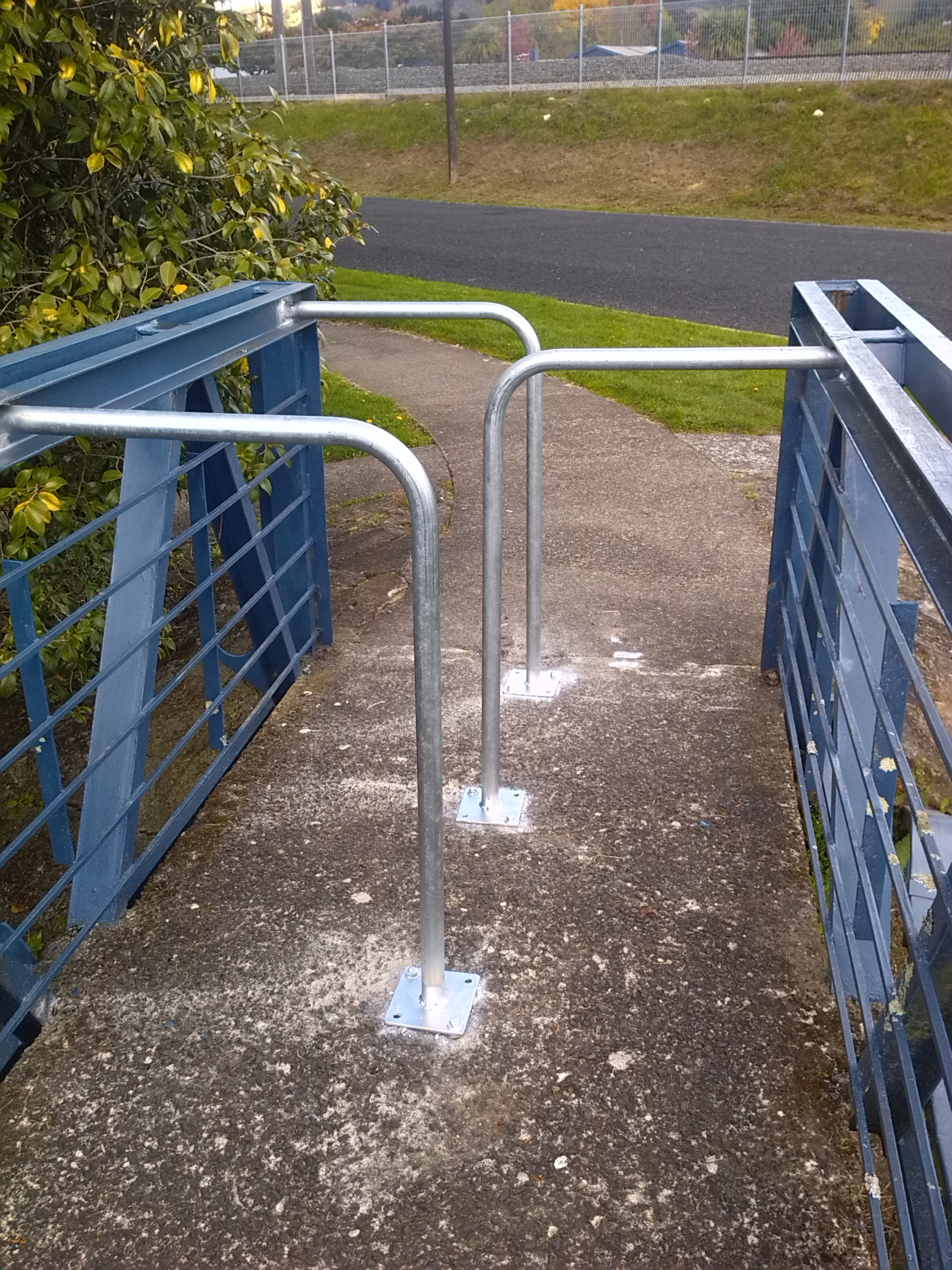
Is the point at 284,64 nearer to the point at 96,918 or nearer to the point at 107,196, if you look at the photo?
the point at 107,196

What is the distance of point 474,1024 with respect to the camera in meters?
2.23

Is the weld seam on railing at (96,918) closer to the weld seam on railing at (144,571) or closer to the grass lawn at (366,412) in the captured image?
the weld seam on railing at (144,571)

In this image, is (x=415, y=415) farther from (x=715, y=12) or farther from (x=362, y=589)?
(x=715, y=12)

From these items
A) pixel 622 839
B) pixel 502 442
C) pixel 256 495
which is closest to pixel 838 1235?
pixel 622 839

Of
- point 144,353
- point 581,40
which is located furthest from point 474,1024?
point 581,40

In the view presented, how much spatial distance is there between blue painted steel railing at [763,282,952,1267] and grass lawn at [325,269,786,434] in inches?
104

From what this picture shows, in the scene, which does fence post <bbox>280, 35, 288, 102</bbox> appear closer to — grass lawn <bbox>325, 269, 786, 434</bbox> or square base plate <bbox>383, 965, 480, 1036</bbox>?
grass lawn <bbox>325, 269, 786, 434</bbox>

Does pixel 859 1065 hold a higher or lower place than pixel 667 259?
higher

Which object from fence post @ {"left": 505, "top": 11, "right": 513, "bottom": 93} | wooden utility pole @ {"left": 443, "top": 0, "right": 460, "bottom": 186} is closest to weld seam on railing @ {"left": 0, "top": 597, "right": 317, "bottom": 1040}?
wooden utility pole @ {"left": 443, "top": 0, "right": 460, "bottom": 186}

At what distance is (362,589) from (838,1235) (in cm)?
302

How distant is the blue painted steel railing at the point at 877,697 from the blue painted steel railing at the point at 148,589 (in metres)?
1.38

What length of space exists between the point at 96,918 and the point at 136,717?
17.1 inches

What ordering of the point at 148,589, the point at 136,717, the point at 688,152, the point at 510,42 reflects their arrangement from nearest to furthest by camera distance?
the point at 136,717, the point at 148,589, the point at 688,152, the point at 510,42

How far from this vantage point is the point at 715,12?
85.8 ft
